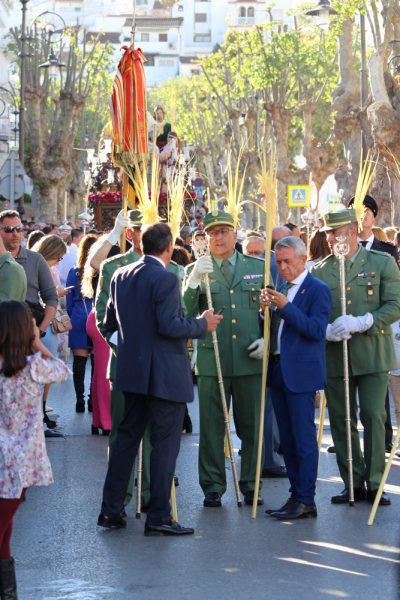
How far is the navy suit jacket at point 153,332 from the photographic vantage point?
5.35 meters

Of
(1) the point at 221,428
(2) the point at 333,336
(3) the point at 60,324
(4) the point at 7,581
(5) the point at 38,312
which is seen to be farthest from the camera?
(3) the point at 60,324

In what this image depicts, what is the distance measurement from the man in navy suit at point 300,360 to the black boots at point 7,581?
6.54 feet

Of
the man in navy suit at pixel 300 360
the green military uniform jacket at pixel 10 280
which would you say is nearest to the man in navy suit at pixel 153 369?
the man in navy suit at pixel 300 360

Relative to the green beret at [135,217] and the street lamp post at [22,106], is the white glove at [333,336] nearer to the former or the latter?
the green beret at [135,217]

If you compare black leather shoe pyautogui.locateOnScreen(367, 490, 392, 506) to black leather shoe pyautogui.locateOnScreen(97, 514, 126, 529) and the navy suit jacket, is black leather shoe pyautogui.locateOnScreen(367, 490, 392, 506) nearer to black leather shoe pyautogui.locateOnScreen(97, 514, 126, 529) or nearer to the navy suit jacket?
the navy suit jacket

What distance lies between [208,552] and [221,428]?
50.8 inches

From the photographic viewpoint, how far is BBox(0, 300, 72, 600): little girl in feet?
14.9

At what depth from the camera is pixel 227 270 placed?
6523 mm

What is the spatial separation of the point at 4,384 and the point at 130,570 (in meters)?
1.25

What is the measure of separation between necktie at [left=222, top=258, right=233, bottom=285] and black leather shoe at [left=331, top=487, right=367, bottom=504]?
1.67m

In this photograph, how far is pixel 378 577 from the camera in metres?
4.80

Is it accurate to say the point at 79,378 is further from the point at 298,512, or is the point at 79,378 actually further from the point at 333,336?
the point at 298,512

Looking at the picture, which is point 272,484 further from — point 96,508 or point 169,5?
point 169,5

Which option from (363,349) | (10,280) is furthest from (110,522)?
(363,349)
